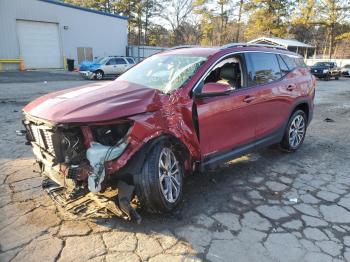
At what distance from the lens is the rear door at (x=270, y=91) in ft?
15.5

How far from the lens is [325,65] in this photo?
2894cm

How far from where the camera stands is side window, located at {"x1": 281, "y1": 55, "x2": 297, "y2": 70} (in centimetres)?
557

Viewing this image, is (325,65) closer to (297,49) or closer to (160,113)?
(297,49)

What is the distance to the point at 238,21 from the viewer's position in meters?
51.0

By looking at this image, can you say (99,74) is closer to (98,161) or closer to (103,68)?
(103,68)

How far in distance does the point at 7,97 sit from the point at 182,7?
44.0 metres

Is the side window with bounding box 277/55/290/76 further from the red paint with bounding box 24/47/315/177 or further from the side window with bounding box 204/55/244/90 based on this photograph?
the side window with bounding box 204/55/244/90

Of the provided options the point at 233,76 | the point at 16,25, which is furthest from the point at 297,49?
the point at 233,76

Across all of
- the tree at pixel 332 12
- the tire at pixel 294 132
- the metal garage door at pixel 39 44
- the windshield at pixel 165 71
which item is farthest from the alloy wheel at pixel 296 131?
the tree at pixel 332 12

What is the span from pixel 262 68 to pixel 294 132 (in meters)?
1.61

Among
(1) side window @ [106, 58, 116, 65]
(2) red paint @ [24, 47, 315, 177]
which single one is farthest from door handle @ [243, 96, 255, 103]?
(1) side window @ [106, 58, 116, 65]

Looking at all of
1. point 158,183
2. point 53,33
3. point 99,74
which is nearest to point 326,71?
point 99,74

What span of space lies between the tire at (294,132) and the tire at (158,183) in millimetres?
2818

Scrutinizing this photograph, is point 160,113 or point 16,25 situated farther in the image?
point 16,25
